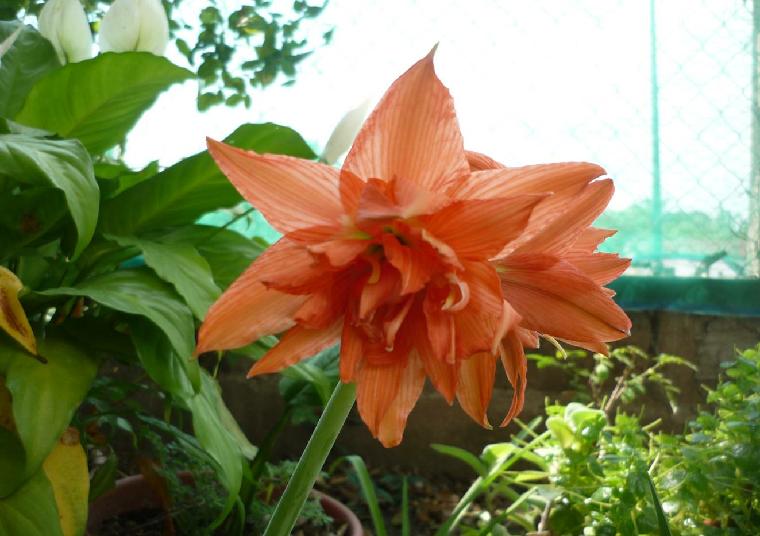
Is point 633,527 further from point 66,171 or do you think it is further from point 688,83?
point 688,83

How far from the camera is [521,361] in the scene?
0.32 metres

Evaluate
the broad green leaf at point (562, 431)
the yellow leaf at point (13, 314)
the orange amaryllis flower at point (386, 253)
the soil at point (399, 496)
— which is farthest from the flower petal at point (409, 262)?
the soil at point (399, 496)

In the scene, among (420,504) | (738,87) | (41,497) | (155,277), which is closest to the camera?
(41,497)

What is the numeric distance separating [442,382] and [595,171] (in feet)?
0.34

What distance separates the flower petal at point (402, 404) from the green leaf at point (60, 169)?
423 millimetres

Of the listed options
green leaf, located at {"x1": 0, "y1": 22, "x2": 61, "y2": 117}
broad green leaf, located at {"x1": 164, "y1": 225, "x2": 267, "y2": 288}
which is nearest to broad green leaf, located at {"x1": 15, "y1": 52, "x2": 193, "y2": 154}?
green leaf, located at {"x1": 0, "y1": 22, "x2": 61, "y2": 117}

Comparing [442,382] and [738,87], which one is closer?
[442,382]

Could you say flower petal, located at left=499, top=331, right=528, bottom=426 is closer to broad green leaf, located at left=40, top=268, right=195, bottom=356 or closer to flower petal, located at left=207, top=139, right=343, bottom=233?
flower petal, located at left=207, top=139, right=343, bottom=233

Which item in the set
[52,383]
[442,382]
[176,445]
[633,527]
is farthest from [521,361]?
[176,445]

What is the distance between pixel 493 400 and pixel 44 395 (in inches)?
47.8

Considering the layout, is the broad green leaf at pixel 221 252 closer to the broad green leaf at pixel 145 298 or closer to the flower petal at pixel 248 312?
the broad green leaf at pixel 145 298

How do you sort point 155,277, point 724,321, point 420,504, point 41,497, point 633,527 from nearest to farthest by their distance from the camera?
1. point 41,497
2. point 155,277
3. point 633,527
4. point 724,321
5. point 420,504

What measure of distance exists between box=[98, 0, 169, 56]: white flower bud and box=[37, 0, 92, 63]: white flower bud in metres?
0.03

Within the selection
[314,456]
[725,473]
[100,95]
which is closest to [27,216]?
[100,95]
